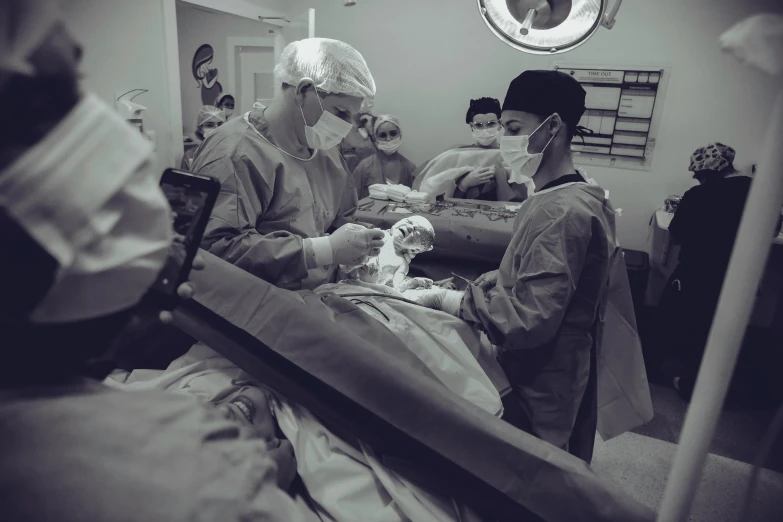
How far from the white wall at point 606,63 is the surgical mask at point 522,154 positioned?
306 cm

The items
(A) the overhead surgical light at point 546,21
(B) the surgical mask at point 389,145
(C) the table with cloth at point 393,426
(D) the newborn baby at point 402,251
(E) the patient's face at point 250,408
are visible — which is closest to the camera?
(C) the table with cloth at point 393,426

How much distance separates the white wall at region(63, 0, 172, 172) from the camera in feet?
7.31

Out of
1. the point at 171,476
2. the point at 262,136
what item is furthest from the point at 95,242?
the point at 262,136

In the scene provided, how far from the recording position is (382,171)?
4.82m

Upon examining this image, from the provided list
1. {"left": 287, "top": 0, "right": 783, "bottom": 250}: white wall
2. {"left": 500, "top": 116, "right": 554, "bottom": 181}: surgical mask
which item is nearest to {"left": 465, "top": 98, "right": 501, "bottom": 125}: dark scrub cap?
{"left": 287, "top": 0, "right": 783, "bottom": 250}: white wall

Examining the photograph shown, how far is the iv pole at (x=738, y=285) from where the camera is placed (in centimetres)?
48

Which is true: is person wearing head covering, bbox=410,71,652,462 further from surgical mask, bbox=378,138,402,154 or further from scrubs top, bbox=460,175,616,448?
surgical mask, bbox=378,138,402,154

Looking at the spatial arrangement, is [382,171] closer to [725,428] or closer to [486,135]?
[486,135]

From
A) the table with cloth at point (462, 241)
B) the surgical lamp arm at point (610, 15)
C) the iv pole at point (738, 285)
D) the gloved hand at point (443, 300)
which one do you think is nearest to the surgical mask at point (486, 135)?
the table with cloth at point (462, 241)

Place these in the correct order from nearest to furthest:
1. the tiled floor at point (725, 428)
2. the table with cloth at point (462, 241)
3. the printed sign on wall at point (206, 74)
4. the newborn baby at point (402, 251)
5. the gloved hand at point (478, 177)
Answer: the newborn baby at point (402, 251) → the tiled floor at point (725, 428) → the table with cloth at point (462, 241) → the gloved hand at point (478, 177) → the printed sign on wall at point (206, 74)

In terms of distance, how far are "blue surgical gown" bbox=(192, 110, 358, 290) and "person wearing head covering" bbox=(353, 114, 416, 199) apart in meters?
2.76

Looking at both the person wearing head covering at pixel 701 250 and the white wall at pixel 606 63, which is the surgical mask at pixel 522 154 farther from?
the white wall at pixel 606 63

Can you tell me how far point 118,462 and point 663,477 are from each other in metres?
2.72

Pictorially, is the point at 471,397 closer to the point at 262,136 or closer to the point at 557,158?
the point at 557,158
